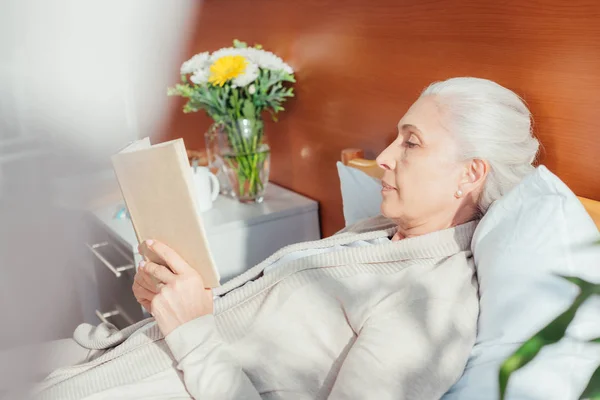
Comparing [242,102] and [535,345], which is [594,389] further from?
[242,102]

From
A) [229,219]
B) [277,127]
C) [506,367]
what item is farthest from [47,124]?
[277,127]

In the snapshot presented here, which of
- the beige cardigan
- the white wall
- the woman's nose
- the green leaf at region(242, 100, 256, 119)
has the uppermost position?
the white wall

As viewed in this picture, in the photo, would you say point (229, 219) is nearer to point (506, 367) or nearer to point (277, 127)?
point (277, 127)

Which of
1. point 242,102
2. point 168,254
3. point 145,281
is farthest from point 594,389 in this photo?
point 242,102

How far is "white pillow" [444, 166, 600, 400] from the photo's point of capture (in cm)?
89

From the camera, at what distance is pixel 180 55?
267 centimetres

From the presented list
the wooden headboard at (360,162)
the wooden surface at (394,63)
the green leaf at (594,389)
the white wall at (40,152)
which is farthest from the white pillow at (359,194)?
the green leaf at (594,389)

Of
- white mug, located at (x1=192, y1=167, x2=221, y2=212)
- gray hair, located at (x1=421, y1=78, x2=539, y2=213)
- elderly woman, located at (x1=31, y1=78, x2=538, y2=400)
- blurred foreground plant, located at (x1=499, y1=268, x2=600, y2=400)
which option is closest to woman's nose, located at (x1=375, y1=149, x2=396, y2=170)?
elderly woman, located at (x1=31, y1=78, x2=538, y2=400)

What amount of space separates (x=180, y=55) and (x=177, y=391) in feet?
5.70

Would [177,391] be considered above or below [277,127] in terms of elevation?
below

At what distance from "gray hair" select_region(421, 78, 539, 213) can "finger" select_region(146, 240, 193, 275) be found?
0.51 m

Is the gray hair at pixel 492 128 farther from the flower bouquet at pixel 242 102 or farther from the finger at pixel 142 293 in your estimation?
the flower bouquet at pixel 242 102

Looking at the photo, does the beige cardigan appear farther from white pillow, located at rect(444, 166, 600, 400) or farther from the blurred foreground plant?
the blurred foreground plant

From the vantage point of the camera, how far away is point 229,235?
1896mm
